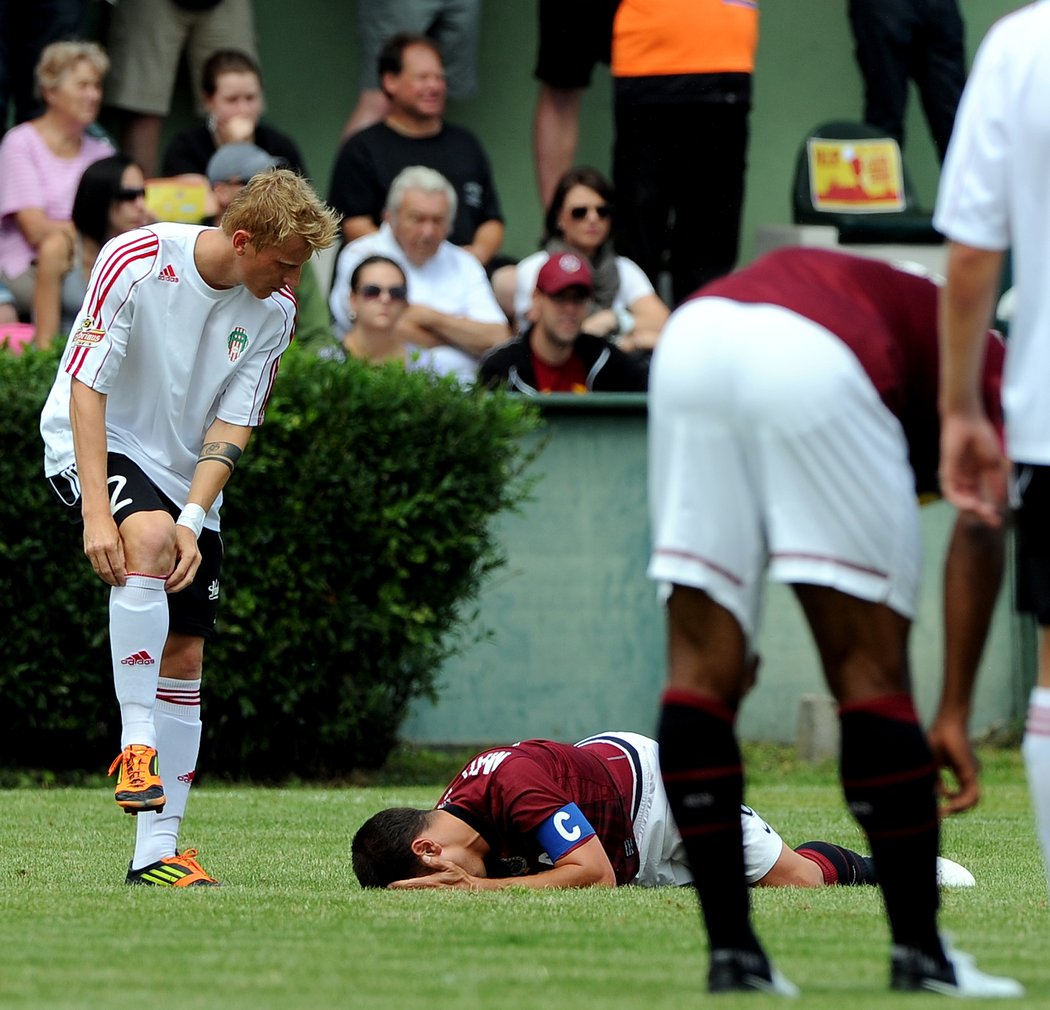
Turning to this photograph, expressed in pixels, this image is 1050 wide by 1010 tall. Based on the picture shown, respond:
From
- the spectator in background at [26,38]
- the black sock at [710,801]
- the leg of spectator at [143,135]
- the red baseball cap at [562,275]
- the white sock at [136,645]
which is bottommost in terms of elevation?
the white sock at [136,645]

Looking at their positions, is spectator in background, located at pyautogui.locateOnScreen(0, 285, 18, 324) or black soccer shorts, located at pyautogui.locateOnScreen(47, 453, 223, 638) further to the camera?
spectator in background, located at pyautogui.locateOnScreen(0, 285, 18, 324)

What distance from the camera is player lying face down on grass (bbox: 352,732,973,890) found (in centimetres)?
567

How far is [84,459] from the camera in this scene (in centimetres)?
593

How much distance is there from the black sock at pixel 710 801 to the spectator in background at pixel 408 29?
9.44m

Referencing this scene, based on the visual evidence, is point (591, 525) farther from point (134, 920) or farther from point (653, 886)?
point (134, 920)

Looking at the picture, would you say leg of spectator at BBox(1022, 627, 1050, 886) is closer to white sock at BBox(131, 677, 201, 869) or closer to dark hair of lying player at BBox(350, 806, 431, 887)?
dark hair of lying player at BBox(350, 806, 431, 887)

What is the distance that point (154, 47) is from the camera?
1327 centimetres

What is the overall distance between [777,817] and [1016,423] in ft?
16.7

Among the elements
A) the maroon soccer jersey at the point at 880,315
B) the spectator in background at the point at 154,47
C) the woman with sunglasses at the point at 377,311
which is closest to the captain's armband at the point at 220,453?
the maroon soccer jersey at the point at 880,315

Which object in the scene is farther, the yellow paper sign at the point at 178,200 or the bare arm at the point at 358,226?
the bare arm at the point at 358,226

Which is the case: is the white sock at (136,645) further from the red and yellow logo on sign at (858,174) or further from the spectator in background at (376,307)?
the red and yellow logo on sign at (858,174)

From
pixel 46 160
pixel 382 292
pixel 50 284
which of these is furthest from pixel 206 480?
pixel 46 160

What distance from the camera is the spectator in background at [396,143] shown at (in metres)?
12.1

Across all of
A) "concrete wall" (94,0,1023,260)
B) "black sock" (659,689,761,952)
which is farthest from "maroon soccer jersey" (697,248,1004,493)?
"concrete wall" (94,0,1023,260)
